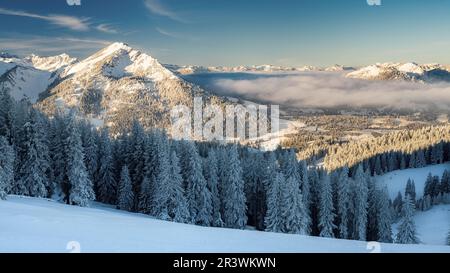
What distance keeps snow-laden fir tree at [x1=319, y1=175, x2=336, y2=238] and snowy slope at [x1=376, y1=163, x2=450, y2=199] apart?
3367 inches

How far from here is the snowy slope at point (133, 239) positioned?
50.9 ft

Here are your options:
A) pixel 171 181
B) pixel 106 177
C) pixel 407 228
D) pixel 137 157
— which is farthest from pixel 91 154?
pixel 407 228

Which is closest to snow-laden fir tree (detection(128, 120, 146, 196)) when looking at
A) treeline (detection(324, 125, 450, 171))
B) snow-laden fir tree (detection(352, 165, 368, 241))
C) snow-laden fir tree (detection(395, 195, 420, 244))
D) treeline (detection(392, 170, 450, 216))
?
snow-laden fir tree (detection(352, 165, 368, 241))

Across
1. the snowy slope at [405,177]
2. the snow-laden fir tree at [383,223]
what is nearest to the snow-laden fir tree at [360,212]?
the snow-laden fir tree at [383,223]

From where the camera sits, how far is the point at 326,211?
2382 inches

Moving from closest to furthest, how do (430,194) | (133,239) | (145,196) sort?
(133,239)
(145,196)
(430,194)

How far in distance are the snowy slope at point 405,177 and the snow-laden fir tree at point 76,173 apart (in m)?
114

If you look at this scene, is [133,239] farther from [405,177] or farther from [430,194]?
[405,177]

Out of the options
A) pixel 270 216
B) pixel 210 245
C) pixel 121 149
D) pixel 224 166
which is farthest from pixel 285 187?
pixel 210 245

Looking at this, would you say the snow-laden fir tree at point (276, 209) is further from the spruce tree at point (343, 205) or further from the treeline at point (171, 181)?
the spruce tree at point (343, 205)

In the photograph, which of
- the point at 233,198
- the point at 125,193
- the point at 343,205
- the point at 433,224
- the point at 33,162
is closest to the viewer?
the point at 33,162

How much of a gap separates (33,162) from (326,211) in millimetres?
37919
